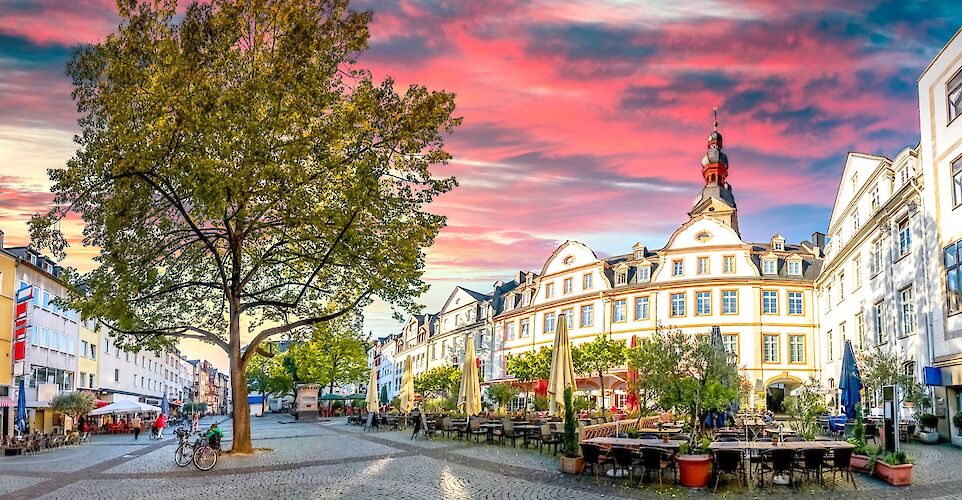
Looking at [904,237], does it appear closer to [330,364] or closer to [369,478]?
[369,478]

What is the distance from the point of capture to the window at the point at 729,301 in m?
54.4

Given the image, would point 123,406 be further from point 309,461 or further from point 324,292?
point 309,461

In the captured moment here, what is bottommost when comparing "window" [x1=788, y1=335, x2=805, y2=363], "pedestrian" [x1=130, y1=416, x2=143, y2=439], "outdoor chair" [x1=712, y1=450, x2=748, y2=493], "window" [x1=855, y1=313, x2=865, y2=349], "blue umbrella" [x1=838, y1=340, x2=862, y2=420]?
"pedestrian" [x1=130, y1=416, x2=143, y2=439]

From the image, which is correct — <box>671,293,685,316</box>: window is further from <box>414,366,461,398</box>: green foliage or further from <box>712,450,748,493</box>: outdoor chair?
<box>712,450,748,493</box>: outdoor chair

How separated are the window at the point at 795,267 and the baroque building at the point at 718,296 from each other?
0.07m

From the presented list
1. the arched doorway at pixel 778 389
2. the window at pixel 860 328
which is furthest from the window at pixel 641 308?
the window at pixel 860 328

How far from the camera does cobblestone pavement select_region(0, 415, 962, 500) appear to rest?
15195mm

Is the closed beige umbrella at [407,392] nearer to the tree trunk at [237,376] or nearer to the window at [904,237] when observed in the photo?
the tree trunk at [237,376]

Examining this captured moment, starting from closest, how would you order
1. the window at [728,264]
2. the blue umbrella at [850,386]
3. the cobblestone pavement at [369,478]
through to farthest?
the cobblestone pavement at [369,478] → the blue umbrella at [850,386] → the window at [728,264]

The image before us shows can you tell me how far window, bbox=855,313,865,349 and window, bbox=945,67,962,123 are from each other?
13388 millimetres

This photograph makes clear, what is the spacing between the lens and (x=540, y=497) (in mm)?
14773

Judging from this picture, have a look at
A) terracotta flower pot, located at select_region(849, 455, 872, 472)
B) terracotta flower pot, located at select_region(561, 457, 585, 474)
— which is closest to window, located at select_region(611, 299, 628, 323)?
terracotta flower pot, located at select_region(849, 455, 872, 472)

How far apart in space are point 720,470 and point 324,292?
15.0 m

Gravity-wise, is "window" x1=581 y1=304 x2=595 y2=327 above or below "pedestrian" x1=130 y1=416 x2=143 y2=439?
above
